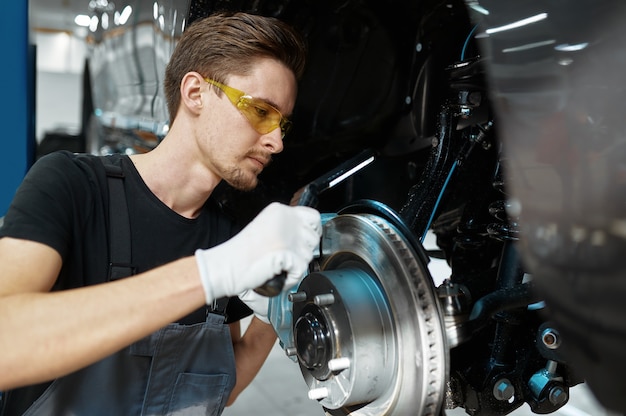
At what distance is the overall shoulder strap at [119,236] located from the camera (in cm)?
101

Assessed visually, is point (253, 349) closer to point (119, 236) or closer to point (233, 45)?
point (119, 236)

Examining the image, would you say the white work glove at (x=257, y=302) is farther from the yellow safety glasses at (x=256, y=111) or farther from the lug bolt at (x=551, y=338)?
the lug bolt at (x=551, y=338)

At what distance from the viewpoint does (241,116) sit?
1008 millimetres

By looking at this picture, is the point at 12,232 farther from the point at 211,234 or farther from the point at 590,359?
the point at 590,359

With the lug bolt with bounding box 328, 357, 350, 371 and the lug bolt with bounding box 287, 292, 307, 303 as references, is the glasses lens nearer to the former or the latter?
the lug bolt with bounding box 287, 292, 307, 303

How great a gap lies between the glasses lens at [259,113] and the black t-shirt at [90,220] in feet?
0.80

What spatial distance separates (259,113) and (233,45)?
0.43 feet

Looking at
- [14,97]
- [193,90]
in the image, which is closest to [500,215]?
[193,90]

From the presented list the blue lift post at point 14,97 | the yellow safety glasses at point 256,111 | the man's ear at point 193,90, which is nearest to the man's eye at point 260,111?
the yellow safety glasses at point 256,111

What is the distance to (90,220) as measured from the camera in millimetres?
992

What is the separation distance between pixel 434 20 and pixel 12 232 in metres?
0.86

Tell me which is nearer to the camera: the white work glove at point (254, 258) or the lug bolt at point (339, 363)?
the white work glove at point (254, 258)

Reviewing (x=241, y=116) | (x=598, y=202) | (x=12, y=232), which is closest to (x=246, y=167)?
(x=241, y=116)

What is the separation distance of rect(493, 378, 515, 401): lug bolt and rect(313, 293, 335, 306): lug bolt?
29 centimetres
